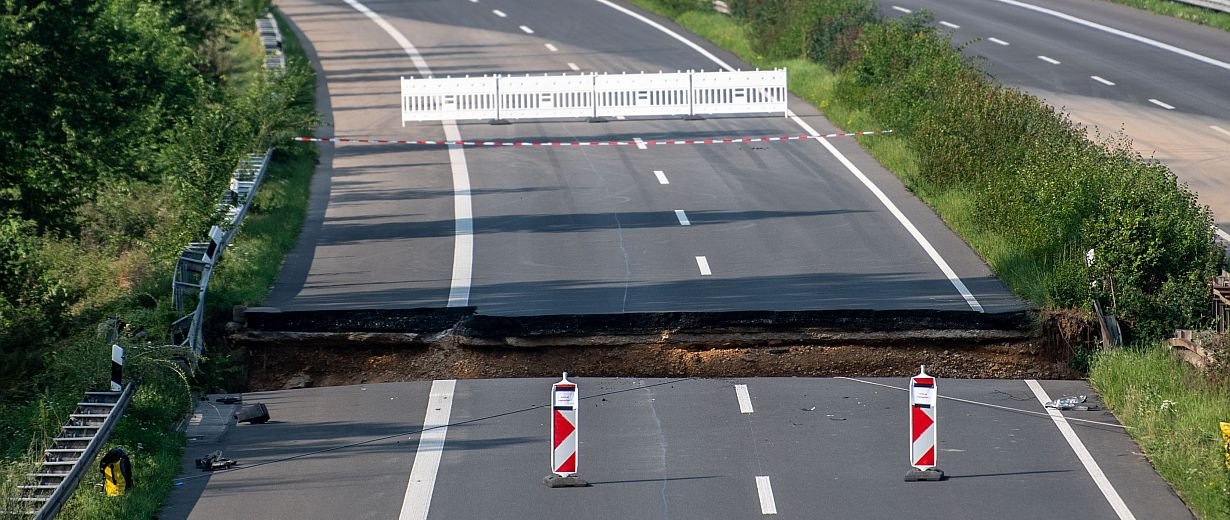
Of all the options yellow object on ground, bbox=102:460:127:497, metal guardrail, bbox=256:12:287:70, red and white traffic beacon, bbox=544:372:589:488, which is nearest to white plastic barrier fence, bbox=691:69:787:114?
metal guardrail, bbox=256:12:287:70

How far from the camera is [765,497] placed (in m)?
12.6

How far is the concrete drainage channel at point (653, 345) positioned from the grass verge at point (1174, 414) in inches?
56.5

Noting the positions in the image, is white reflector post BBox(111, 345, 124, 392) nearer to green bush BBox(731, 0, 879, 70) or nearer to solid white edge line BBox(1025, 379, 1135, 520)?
solid white edge line BBox(1025, 379, 1135, 520)

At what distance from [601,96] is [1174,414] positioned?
2306cm

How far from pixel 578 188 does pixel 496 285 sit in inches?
299

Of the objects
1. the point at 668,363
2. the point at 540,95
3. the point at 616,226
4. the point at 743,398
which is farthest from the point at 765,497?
the point at 540,95

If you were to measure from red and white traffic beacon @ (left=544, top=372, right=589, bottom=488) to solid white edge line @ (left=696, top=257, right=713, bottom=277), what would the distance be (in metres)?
7.90

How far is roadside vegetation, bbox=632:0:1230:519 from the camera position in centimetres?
1453

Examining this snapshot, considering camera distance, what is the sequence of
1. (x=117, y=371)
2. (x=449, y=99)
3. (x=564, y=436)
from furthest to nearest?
(x=449, y=99)
(x=117, y=371)
(x=564, y=436)

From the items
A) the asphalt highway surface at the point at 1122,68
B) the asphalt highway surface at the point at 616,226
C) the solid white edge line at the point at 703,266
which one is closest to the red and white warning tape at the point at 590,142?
the asphalt highway surface at the point at 616,226

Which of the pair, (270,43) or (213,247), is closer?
(213,247)

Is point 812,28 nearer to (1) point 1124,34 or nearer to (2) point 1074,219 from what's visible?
(1) point 1124,34

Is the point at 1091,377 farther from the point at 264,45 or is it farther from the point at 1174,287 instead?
the point at 264,45

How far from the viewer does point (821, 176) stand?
28.2 meters
